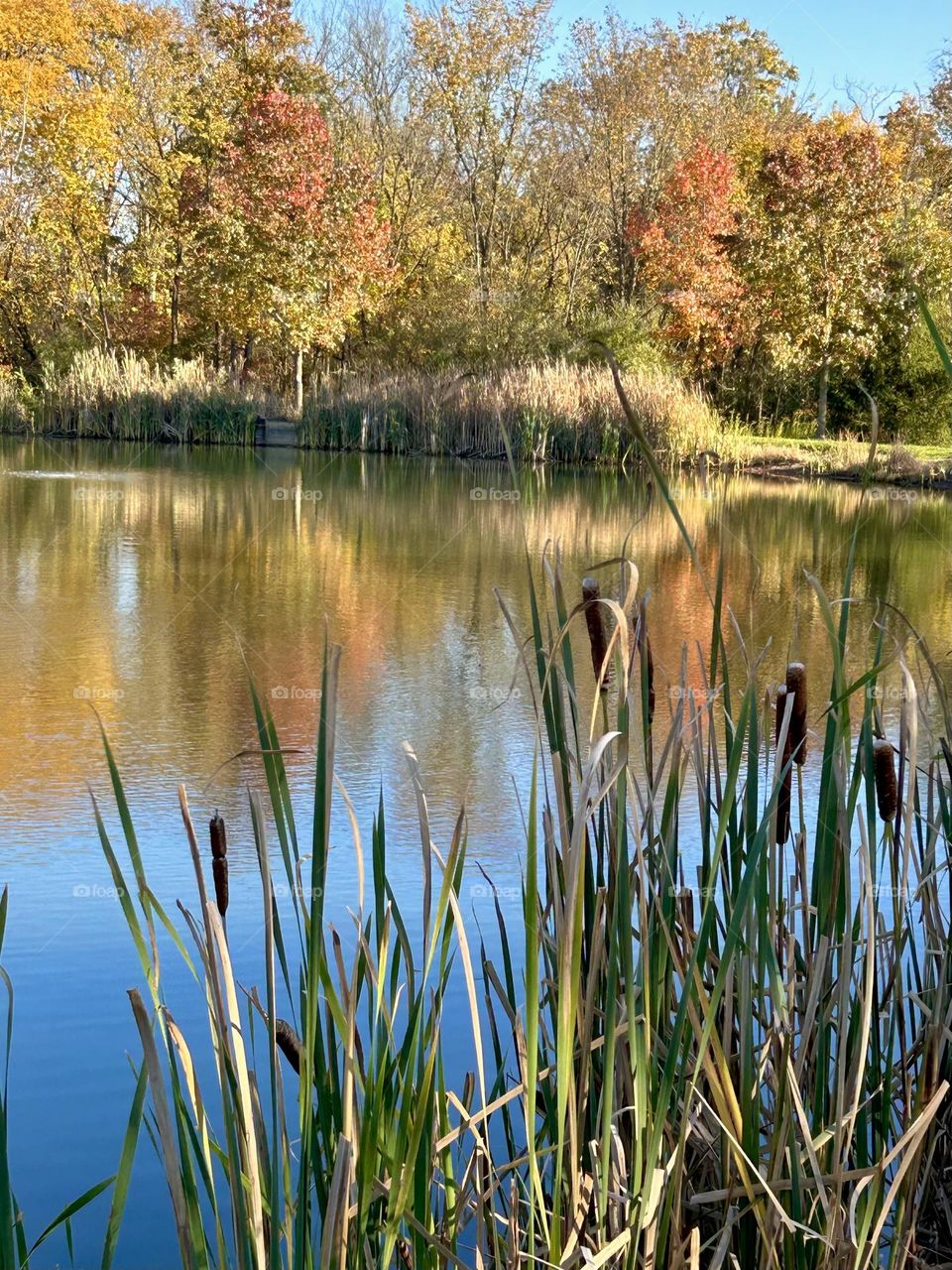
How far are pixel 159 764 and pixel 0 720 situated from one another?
0.85 m

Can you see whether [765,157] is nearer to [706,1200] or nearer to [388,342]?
[388,342]

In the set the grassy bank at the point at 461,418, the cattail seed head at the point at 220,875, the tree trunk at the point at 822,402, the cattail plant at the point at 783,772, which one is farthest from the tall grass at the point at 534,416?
the cattail seed head at the point at 220,875

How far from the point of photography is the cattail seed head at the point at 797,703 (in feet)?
5.11

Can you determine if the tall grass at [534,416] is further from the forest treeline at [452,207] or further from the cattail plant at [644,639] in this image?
the cattail plant at [644,639]

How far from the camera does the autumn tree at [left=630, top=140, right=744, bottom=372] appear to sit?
81.3ft

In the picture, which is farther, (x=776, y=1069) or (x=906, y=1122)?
(x=906, y=1122)

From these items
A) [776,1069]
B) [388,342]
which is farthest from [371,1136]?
[388,342]

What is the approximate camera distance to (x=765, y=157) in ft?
77.4

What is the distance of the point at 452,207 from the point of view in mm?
29719

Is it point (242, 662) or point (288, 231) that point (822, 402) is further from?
point (242, 662)

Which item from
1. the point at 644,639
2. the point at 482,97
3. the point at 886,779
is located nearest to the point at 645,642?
the point at 644,639

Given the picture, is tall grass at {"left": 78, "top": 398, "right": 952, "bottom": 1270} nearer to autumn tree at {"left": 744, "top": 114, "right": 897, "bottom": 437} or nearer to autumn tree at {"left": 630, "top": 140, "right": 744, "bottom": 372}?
autumn tree at {"left": 744, "top": 114, "right": 897, "bottom": 437}

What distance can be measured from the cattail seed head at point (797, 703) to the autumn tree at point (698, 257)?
23749mm

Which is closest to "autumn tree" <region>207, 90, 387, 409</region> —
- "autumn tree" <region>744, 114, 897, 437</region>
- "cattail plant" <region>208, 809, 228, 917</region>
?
"autumn tree" <region>744, 114, 897, 437</region>
